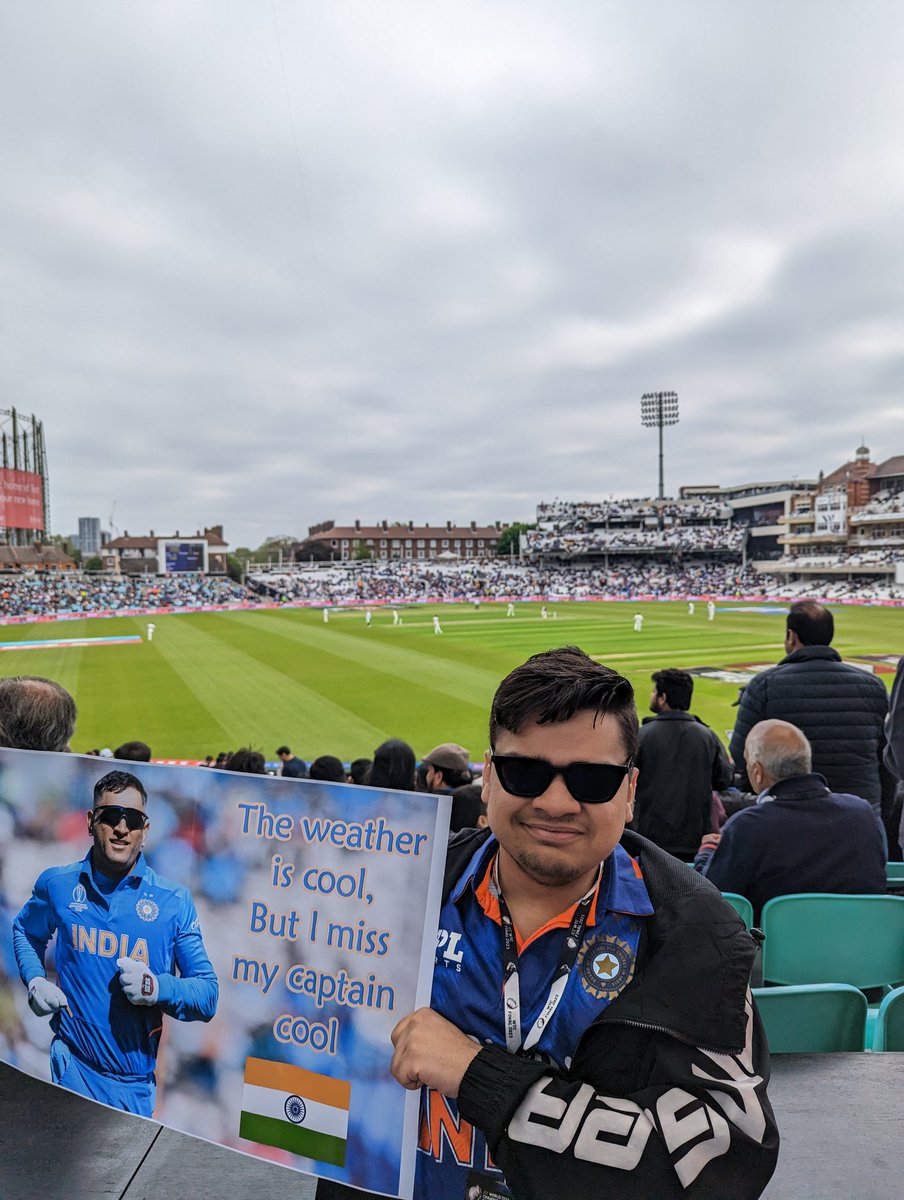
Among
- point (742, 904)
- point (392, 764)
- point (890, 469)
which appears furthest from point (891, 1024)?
point (890, 469)

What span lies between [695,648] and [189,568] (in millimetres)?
80184

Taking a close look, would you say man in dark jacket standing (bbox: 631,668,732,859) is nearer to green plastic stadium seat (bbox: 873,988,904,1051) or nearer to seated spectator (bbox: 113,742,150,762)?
green plastic stadium seat (bbox: 873,988,904,1051)

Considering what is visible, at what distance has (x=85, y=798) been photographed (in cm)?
197

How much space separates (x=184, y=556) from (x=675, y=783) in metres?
96.8

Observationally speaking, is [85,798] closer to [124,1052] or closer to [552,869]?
[124,1052]

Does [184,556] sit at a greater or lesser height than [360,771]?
greater

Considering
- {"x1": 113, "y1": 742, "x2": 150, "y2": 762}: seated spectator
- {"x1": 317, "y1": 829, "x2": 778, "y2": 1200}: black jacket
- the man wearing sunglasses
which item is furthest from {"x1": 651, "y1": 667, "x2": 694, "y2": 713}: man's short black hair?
{"x1": 113, "y1": 742, "x2": 150, "y2": 762}: seated spectator

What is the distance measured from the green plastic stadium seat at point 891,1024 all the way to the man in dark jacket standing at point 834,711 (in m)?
3.16

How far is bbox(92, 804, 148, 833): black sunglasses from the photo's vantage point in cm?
190

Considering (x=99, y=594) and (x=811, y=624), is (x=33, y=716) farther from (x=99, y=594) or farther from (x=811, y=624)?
(x=99, y=594)

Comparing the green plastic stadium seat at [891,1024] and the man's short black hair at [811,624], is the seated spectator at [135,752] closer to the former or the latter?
the man's short black hair at [811,624]

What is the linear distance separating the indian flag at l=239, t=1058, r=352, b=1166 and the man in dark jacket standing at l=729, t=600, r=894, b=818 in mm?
4653

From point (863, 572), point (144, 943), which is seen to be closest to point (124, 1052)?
point (144, 943)

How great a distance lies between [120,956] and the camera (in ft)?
6.16
